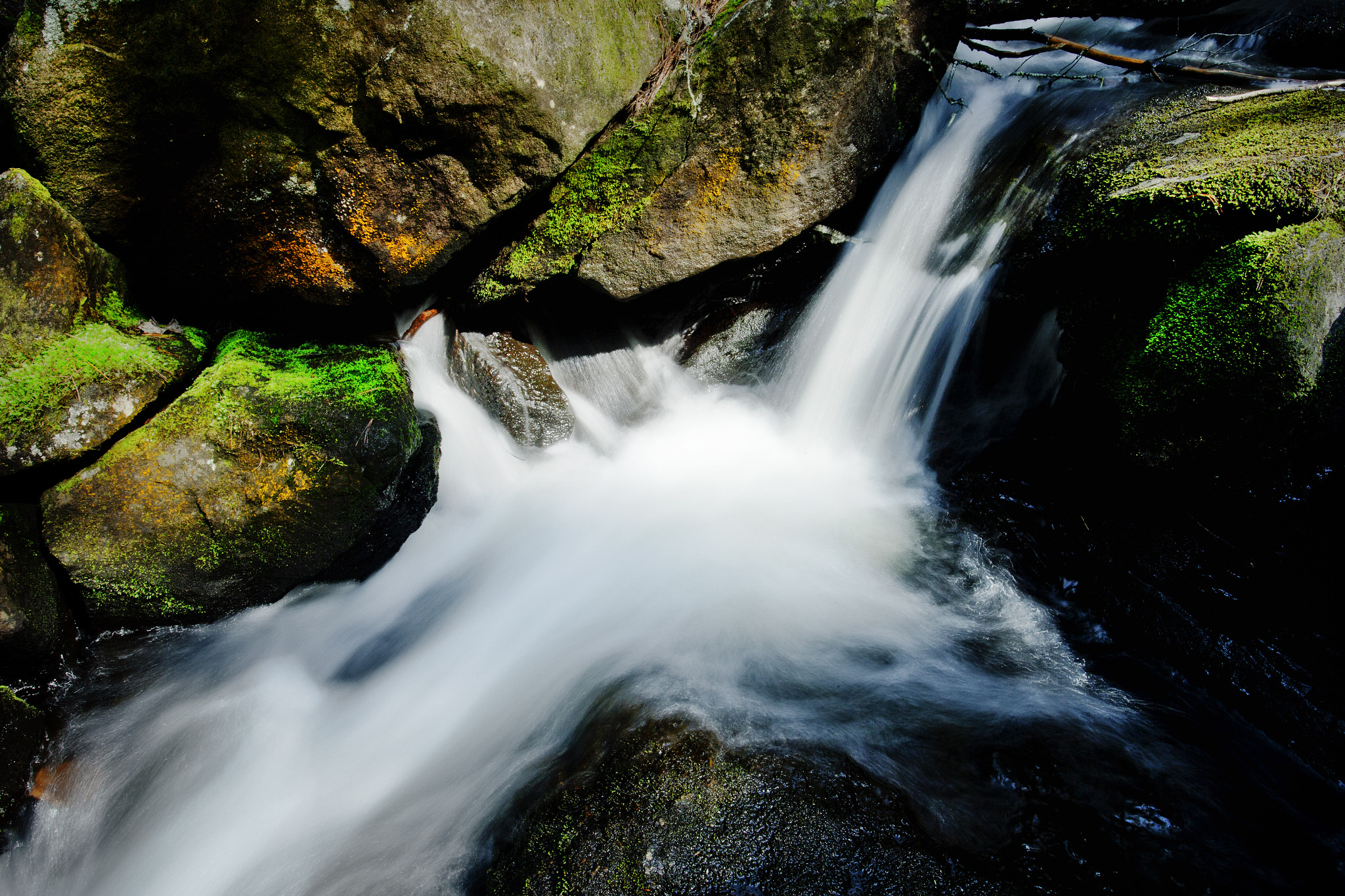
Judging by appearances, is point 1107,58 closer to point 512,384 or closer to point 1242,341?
point 1242,341

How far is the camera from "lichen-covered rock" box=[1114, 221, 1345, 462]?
8.86 feet

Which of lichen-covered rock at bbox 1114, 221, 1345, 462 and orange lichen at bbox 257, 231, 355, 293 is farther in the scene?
orange lichen at bbox 257, 231, 355, 293

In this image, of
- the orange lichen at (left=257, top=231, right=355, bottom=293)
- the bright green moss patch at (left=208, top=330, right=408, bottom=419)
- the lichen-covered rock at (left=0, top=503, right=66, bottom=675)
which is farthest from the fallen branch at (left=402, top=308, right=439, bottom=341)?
the lichen-covered rock at (left=0, top=503, right=66, bottom=675)

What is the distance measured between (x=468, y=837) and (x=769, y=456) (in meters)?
3.78

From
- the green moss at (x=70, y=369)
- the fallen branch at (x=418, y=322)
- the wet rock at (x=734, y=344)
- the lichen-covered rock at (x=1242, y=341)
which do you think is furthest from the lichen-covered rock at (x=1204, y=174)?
the green moss at (x=70, y=369)

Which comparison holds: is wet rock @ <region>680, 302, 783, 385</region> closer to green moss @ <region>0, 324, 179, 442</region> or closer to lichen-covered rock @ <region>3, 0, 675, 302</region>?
lichen-covered rock @ <region>3, 0, 675, 302</region>

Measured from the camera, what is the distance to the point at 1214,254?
3035 millimetres

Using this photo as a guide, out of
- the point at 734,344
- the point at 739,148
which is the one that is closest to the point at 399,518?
the point at 734,344

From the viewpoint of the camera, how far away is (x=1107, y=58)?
4.77 metres

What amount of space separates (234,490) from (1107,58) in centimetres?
688

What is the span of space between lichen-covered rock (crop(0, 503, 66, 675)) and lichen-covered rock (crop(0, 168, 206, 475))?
A: 313mm

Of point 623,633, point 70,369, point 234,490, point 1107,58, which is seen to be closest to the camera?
point 70,369

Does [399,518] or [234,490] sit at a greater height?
[234,490]

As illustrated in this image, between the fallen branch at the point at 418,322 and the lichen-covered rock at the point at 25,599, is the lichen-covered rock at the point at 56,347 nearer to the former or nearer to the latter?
the lichen-covered rock at the point at 25,599
